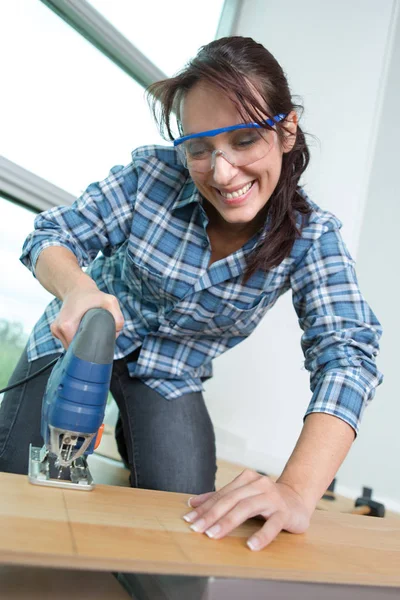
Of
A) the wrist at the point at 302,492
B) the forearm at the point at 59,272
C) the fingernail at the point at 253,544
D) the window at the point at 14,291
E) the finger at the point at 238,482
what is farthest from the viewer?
the window at the point at 14,291

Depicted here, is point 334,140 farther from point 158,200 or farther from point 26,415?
point 26,415

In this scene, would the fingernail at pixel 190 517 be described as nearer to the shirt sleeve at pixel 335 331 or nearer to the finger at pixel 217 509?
the finger at pixel 217 509

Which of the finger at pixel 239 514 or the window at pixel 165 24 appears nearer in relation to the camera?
the finger at pixel 239 514

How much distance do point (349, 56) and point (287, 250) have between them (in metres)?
1.96

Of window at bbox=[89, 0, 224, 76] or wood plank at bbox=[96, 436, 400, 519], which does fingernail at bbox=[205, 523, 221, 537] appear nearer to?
wood plank at bbox=[96, 436, 400, 519]

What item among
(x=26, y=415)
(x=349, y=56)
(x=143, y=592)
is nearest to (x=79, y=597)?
(x=143, y=592)

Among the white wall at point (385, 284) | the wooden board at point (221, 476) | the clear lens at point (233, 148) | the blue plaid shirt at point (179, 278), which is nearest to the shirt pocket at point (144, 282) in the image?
the blue plaid shirt at point (179, 278)

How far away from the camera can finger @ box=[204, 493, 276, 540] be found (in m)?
0.84

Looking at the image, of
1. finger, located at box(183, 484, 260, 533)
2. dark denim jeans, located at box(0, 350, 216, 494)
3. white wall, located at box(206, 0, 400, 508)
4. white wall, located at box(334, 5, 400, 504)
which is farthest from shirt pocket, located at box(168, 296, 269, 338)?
white wall, located at box(334, 5, 400, 504)

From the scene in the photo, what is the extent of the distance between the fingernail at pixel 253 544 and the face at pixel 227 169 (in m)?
0.75

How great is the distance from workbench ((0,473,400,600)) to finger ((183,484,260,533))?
0.06ft

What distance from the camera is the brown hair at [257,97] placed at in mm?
1222

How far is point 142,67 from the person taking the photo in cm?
273

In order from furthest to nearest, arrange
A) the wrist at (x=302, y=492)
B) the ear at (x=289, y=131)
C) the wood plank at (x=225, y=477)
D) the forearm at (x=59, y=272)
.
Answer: the wood plank at (x=225, y=477) → the ear at (x=289, y=131) → the forearm at (x=59, y=272) → the wrist at (x=302, y=492)
